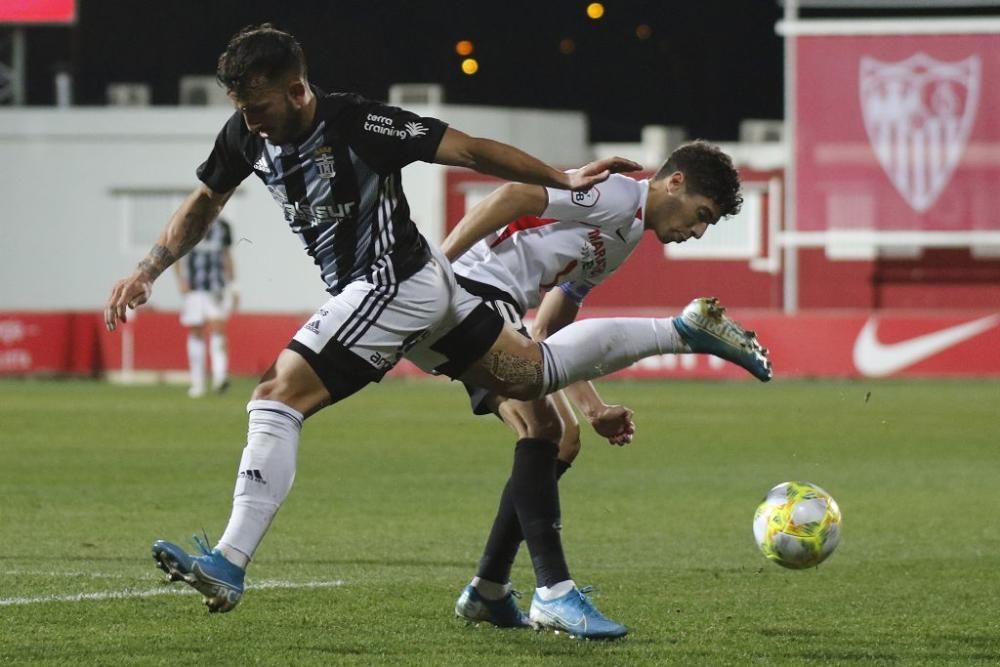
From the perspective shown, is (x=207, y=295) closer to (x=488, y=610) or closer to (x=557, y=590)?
(x=488, y=610)

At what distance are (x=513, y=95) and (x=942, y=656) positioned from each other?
42101mm

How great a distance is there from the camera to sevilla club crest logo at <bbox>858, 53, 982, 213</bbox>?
88.9 feet

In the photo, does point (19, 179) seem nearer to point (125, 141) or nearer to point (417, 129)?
point (125, 141)

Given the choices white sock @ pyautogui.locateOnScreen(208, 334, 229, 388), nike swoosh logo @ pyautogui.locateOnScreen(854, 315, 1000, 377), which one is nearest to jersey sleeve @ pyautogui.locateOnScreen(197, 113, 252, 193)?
white sock @ pyautogui.locateOnScreen(208, 334, 229, 388)

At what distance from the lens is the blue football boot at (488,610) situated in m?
6.71

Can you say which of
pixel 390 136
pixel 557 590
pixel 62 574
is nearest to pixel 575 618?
pixel 557 590

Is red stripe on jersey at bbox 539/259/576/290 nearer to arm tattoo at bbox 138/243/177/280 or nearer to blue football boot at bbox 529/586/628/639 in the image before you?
blue football boot at bbox 529/586/628/639

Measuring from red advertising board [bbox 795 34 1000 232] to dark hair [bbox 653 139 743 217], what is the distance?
20904mm

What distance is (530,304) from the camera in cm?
683

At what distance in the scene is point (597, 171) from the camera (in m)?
6.15

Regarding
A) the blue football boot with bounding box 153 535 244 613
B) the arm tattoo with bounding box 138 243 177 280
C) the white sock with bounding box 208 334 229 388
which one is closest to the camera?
the blue football boot with bounding box 153 535 244 613

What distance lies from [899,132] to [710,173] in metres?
21.3

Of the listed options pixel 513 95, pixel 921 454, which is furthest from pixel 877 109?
pixel 513 95

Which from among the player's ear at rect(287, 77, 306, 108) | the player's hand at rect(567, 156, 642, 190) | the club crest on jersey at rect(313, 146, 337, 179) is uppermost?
the player's ear at rect(287, 77, 306, 108)
